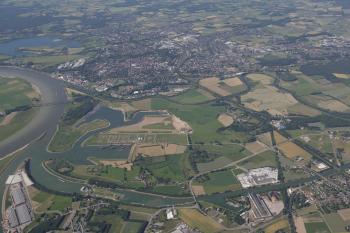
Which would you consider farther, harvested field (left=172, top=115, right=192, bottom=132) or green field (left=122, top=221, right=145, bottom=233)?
harvested field (left=172, top=115, right=192, bottom=132)

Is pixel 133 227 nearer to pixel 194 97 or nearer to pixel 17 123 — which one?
pixel 17 123

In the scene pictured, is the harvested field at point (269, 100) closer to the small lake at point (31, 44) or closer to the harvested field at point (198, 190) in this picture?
the harvested field at point (198, 190)

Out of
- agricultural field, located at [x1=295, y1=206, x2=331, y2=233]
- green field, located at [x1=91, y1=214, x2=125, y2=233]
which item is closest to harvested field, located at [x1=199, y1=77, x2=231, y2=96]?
agricultural field, located at [x1=295, y1=206, x2=331, y2=233]

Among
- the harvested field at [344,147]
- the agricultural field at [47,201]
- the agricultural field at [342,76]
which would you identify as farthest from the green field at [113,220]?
the agricultural field at [342,76]

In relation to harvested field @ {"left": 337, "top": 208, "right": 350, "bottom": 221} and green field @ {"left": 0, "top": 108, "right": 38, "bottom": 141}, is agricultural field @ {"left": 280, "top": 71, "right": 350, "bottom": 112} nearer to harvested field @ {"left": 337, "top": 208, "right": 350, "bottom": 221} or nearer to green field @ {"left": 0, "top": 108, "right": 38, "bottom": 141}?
harvested field @ {"left": 337, "top": 208, "right": 350, "bottom": 221}

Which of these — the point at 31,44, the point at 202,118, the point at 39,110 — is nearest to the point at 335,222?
the point at 202,118

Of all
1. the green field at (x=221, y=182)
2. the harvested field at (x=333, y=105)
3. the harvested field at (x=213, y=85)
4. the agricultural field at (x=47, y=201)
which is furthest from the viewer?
the harvested field at (x=213, y=85)
